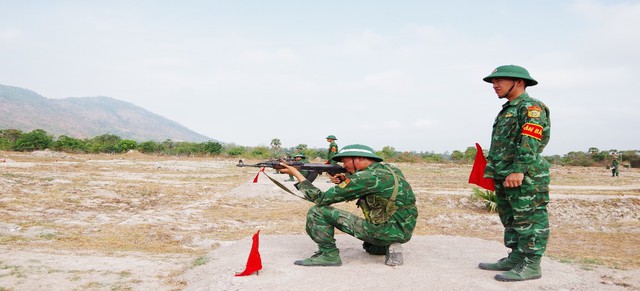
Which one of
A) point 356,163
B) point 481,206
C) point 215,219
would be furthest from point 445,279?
point 481,206

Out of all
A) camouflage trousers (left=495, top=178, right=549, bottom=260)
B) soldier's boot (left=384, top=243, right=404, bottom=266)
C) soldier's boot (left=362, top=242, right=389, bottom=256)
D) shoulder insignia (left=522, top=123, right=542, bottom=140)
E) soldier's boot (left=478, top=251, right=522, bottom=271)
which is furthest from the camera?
soldier's boot (left=362, top=242, right=389, bottom=256)

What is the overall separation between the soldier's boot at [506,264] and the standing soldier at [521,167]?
8 centimetres

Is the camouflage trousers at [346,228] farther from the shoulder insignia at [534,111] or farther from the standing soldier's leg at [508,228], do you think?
the shoulder insignia at [534,111]

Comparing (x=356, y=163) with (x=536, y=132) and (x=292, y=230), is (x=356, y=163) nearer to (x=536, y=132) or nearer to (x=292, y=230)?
(x=536, y=132)

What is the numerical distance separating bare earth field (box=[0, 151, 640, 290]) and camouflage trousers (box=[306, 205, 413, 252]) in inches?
12.9

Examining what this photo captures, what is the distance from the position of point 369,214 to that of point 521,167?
5.52 feet

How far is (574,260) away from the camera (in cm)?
634

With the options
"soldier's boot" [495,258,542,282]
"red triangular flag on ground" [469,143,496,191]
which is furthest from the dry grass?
"red triangular flag on ground" [469,143,496,191]

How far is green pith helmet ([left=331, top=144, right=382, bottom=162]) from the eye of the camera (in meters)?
4.88

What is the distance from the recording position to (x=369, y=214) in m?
5.05

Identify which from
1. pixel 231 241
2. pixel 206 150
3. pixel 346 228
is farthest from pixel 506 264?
pixel 206 150

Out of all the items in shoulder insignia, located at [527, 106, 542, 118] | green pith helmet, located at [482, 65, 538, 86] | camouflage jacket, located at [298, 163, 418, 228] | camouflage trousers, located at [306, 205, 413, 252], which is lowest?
camouflage trousers, located at [306, 205, 413, 252]

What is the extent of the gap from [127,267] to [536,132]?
5.29m

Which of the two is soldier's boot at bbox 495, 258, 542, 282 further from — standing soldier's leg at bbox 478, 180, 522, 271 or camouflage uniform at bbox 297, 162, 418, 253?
camouflage uniform at bbox 297, 162, 418, 253
